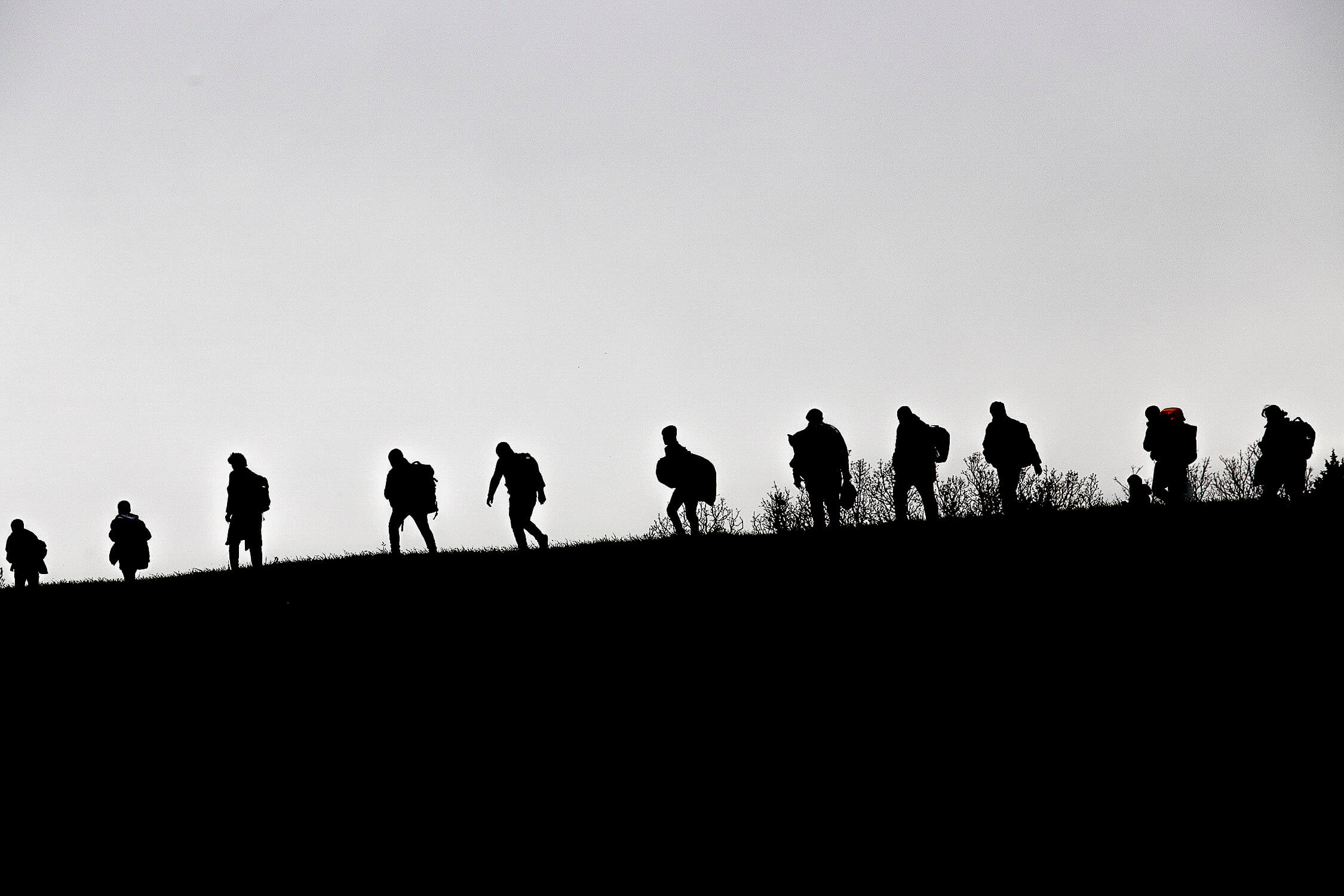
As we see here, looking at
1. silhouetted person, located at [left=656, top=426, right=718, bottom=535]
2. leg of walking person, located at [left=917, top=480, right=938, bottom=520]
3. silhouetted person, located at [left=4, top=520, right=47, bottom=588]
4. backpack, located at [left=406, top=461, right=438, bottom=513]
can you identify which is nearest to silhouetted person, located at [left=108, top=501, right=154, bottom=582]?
silhouetted person, located at [left=4, top=520, right=47, bottom=588]

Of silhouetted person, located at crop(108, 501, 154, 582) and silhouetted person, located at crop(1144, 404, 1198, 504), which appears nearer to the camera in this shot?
silhouetted person, located at crop(1144, 404, 1198, 504)

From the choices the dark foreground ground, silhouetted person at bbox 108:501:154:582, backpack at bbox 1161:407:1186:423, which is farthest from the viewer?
silhouetted person at bbox 108:501:154:582

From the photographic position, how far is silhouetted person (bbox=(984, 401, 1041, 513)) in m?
16.1

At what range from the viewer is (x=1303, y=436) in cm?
1634

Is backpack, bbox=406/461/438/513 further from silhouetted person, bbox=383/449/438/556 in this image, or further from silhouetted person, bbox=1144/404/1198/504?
silhouetted person, bbox=1144/404/1198/504

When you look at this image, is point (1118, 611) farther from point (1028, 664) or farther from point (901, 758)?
point (901, 758)

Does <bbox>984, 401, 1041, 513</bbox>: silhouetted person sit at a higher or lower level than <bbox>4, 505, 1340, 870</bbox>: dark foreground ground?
higher

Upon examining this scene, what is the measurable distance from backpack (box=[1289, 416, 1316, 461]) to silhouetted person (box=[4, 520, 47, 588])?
19.5 m

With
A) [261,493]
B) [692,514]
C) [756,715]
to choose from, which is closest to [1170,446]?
[692,514]

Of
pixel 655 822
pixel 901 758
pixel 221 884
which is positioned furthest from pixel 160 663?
pixel 901 758

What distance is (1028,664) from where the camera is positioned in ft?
31.0

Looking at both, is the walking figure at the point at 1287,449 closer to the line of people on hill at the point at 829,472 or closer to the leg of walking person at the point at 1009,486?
the line of people on hill at the point at 829,472

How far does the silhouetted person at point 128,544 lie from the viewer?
724 inches

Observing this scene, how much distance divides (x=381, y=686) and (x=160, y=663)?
282 cm
